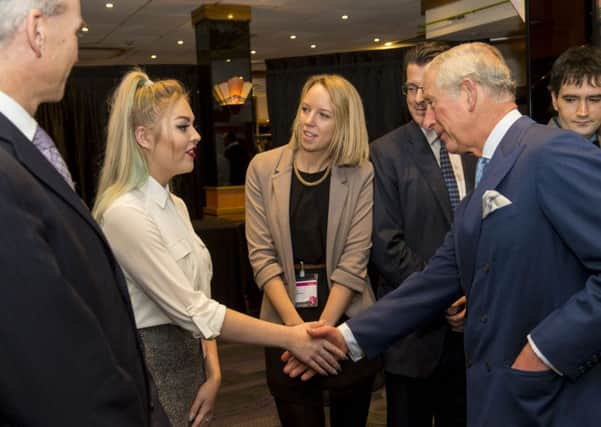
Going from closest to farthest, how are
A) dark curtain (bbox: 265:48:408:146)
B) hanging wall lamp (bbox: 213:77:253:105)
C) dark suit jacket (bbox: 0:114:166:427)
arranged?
dark suit jacket (bbox: 0:114:166:427) → hanging wall lamp (bbox: 213:77:253:105) → dark curtain (bbox: 265:48:408:146)

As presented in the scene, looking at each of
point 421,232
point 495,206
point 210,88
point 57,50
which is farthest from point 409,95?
point 210,88

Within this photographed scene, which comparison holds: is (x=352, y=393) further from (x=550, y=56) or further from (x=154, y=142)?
(x=550, y=56)

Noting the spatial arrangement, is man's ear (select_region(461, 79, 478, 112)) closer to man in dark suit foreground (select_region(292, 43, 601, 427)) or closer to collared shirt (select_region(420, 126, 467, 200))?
man in dark suit foreground (select_region(292, 43, 601, 427))

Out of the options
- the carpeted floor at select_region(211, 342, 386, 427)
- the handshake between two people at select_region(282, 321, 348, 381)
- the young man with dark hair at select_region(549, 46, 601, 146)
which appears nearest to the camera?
the handshake between two people at select_region(282, 321, 348, 381)

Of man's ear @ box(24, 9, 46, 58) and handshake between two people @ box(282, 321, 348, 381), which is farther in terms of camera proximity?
handshake between two people @ box(282, 321, 348, 381)

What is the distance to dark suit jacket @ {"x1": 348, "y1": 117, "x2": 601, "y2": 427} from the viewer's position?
4.58 ft

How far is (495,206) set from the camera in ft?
4.98

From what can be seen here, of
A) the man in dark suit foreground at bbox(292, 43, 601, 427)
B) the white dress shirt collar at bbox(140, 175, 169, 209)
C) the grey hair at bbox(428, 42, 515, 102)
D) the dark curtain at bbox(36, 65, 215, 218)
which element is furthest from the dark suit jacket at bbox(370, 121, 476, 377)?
the dark curtain at bbox(36, 65, 215, 218)

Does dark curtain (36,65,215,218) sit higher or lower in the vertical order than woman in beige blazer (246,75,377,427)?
higher

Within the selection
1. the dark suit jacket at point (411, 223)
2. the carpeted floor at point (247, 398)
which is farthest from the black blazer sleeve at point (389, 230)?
the carpeted floor at point (247, 398)

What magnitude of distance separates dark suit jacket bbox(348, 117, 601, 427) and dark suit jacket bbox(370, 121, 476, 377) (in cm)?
55

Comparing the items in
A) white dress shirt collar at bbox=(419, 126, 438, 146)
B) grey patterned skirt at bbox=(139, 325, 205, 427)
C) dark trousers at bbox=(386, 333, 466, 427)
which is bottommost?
dark trousers at bbox=(386, 333, 466, 427)

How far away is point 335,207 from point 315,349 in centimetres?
49

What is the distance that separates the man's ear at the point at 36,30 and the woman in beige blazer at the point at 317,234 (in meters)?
1.31
